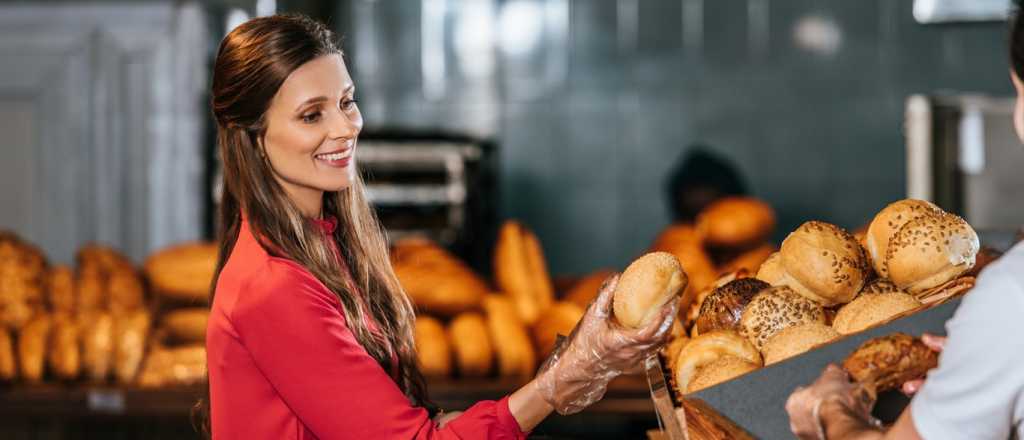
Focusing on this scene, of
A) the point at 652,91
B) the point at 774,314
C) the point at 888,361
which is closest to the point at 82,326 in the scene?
the point at 774,314

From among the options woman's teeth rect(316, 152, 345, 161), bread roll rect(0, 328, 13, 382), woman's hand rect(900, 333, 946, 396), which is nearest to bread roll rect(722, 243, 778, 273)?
woman's teeth rect(316, 152, 345, 161)

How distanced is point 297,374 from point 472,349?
1.44 metres

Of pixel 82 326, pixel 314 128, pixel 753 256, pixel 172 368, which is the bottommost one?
pixel 172 368

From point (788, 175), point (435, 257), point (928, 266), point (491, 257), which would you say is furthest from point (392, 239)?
point (928, 266)

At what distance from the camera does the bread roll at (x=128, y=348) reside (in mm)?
3146

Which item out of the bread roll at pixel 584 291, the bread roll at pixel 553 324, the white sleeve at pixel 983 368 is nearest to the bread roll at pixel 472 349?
the bread roll at pixel 553 324

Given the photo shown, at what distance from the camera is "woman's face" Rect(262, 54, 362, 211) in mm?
1797

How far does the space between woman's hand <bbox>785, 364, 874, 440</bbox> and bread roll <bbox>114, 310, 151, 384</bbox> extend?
2.28 metres

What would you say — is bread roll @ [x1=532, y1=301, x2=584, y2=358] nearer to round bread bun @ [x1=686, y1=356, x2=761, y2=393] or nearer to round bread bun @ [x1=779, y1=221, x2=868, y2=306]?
round bread bun @ [x1=779, y1=221, x2=868, y2=306]

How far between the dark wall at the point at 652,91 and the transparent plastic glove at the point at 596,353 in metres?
3.81

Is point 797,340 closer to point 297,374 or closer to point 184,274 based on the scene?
point 297,374

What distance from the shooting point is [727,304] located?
1654mm

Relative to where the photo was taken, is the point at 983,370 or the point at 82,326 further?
the point at 82,326

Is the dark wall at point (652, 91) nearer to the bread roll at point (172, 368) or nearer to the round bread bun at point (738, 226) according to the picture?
the round bread bun at point (738, 226)
